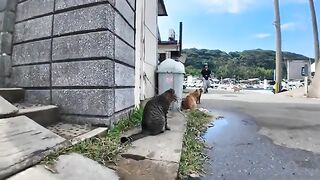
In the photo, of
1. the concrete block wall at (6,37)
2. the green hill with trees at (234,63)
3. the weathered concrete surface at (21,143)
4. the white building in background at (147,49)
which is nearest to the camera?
the weathered concrete surface at (21,143)

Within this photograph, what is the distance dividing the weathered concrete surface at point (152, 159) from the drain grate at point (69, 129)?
710 mm

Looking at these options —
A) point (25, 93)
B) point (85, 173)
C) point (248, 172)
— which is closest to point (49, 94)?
point (25, 93)

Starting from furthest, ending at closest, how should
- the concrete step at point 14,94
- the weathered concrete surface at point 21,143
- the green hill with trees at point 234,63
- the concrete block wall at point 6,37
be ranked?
the green hill with trees at point 234,63, the concrete block wall at point 6,37, the concrete step at point 14,94, the weathered concrete surface at point 21,143

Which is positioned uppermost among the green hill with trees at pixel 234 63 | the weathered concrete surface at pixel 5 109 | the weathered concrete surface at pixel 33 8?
the green hill with trees at pixel 234 63

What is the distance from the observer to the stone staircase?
2.33 meters

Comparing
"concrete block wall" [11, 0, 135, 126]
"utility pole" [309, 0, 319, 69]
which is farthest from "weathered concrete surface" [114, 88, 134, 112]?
"utility pole" [309, 0, 319, 69]

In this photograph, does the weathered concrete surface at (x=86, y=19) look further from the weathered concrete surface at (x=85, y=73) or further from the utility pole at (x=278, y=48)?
the utility pole at (x=278, y=48)

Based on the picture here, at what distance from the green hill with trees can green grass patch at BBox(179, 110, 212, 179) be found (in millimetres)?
35078

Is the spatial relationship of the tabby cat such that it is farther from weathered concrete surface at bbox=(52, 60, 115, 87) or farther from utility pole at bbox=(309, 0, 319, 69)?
utility pole at bbox=(309, 0, 319, 69)

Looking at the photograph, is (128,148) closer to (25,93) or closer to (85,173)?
(85,173)

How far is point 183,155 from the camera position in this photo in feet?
12.7

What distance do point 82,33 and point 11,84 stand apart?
1.91 m

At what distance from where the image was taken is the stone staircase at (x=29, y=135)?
2.33 meters

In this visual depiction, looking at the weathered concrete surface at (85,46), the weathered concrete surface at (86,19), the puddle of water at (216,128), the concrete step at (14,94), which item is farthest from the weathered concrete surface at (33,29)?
the puddle of water at (216,128)
